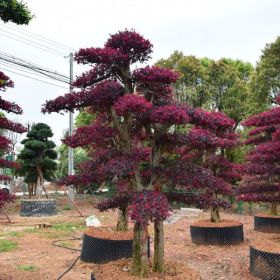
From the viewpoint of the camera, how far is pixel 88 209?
1955 cm

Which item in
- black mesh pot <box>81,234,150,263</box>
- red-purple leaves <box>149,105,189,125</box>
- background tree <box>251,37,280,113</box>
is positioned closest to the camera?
red-purple leaves <box>149,105,189,125</box>

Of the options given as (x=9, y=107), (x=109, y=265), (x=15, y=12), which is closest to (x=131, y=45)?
(x=9, y=107)

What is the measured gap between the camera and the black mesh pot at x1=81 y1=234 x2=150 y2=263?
7523 millimetres

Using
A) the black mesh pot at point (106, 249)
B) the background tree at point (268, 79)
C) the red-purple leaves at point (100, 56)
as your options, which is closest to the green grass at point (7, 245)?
the black mesh pot at point (106, 249)

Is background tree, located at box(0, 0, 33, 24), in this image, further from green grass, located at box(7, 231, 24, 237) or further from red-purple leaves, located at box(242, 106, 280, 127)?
green grass, located at box(7, 231, 24, 237)

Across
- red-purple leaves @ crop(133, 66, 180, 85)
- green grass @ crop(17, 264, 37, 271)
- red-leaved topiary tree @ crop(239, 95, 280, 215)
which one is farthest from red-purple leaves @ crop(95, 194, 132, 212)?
red-leaved topiary tree @ crop(239, 95, 280, 215)

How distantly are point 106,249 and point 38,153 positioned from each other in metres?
11.2

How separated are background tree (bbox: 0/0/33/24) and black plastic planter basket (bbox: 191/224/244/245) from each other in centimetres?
646

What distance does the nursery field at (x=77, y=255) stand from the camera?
569cm

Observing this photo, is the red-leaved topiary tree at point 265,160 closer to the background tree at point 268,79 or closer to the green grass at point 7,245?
the green grass at point 7,245

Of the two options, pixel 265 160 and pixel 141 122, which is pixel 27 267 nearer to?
pixel 141 122

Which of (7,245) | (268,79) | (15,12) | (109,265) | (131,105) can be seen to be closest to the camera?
(131,105)

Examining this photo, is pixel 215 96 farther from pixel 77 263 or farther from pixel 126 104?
pixel 126 104

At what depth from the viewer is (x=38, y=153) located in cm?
1795
